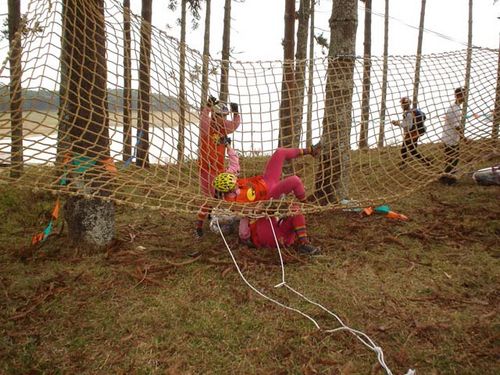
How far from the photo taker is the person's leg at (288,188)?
2447 millimetres

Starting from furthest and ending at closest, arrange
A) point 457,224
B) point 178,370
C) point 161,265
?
point 457,224 < point 161,265 < point 178,370

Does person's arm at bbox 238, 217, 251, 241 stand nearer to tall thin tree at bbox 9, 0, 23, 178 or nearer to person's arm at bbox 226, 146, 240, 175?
person's arm at bbox 226, 146, 240, 175

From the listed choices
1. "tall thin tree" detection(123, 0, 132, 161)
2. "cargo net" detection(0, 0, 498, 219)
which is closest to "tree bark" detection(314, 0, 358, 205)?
"cargo net" detection(0, 0, 498, 219)

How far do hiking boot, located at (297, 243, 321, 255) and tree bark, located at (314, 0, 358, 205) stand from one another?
44 cm

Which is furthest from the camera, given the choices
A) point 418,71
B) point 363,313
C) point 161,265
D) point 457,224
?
point 457,224

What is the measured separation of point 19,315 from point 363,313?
4.93 ft

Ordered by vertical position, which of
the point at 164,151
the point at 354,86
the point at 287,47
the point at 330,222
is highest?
the point at 287,47

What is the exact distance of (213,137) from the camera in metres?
2.66

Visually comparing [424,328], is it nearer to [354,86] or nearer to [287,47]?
[354,86]

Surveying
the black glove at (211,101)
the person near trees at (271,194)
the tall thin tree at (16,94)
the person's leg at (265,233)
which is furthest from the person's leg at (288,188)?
the tall thin tree at (16,94)

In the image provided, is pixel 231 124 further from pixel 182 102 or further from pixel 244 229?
pixel 244 229

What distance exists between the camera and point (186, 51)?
8.21 ft

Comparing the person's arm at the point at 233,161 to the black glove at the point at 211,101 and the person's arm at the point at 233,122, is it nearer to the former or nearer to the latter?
the person's arm at the point at 233,122

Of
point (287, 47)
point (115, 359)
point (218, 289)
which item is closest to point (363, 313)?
point (218, 289)
